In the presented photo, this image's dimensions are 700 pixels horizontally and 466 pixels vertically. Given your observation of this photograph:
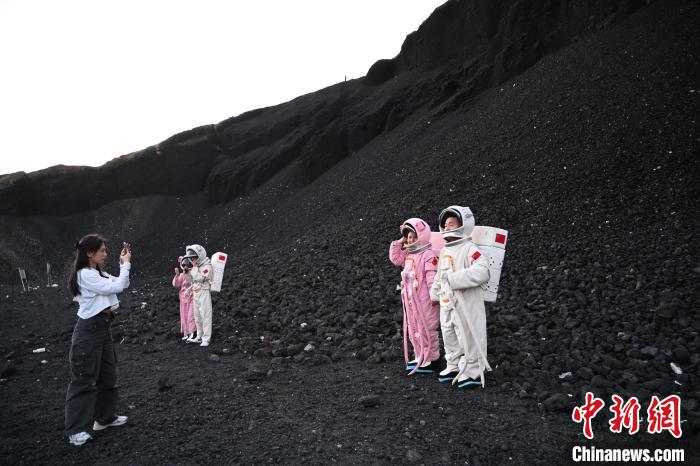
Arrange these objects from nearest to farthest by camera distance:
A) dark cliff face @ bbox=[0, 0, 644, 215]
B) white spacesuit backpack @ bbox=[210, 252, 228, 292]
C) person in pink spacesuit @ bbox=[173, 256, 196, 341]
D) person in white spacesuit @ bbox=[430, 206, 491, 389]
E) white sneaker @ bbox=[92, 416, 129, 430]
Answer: white sneaker @ bbox=[92, 416, 129, 430] → person in white spacesuit @ bbox=[430, 206, 491, 389] → white spacesuit backpack @ bbox=[210, 252, 228, 292] → person in pink spacesuit @ bbox=[173, 256, 196, 341] → dark cliff face @ bbox=[0, 0, 644, 215]

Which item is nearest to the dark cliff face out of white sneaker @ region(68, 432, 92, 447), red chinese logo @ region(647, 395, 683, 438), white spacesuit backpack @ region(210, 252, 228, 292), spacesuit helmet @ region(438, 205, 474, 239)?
white spacesuit backpack @ region(210, 252, 228, 292)

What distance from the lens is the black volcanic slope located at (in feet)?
15.9

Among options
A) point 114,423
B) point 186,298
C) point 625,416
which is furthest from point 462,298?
point 186,298

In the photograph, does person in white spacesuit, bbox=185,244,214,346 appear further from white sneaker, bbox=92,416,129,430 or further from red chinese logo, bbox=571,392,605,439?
red chinese logo, bbox=571,392,605,439

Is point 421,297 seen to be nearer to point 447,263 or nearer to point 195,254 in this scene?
point 447,263

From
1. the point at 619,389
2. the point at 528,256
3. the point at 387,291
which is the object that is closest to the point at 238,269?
the point at 387,291

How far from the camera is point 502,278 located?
9.93 meters

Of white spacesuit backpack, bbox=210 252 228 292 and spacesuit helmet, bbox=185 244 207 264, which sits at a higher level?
spacesuit helmet, bbox=185 244 207 264

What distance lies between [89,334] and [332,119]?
33.2 metres

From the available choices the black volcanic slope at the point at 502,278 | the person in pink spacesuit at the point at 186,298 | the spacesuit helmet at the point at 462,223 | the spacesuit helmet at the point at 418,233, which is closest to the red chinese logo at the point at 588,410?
the black volcanic slope at the point at 502,278

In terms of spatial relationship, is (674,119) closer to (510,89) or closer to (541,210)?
(541,210)

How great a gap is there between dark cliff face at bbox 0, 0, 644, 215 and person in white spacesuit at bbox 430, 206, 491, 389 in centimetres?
2121

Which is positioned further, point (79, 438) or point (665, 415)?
point (79, 438)

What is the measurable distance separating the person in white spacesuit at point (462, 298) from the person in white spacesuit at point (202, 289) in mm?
5606
